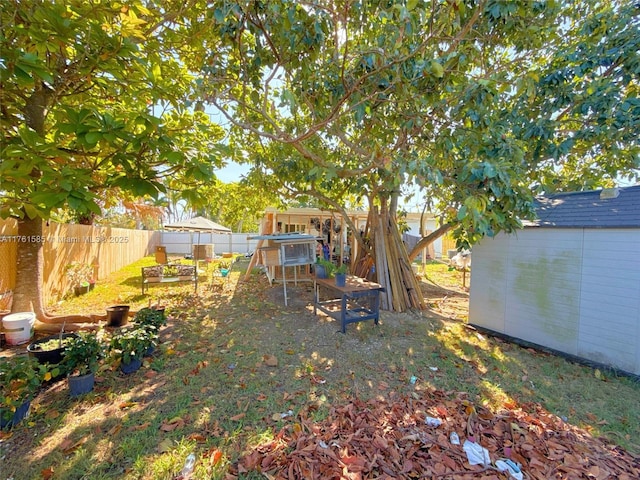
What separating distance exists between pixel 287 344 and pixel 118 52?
4209 millimetres

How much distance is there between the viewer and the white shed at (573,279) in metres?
3.62

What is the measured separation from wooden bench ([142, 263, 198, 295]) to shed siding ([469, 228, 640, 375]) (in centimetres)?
729

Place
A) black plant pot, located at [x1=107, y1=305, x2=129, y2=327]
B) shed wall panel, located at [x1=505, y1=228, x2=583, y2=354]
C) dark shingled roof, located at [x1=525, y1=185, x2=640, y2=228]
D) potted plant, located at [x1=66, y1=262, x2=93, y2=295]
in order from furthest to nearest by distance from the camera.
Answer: potted plant, located at [x1=66, y1=262, x2=93, y2=295]
black plant pot, located at [x1=107, y1=305, x2=129, y2=327]
shed wall panel, located at [x1=505, y1=228, x2=583, y2=354]
dark shingled roof, located at [x1=525, y1=185, x2=640, y2=228]

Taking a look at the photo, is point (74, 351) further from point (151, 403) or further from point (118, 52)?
point (118, 52)

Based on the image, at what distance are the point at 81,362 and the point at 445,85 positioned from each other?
5358 mm

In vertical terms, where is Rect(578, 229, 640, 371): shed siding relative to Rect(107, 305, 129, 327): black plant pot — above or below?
above

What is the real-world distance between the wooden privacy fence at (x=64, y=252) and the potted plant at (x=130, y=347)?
2691mm

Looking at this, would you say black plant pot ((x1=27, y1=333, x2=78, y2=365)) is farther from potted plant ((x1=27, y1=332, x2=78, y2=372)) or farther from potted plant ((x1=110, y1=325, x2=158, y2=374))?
potted plant ((x1=110, y1=325, x2=158, y2=374))

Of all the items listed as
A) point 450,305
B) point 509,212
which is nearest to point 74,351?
point 509,212

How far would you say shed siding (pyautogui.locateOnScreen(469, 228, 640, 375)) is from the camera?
3.61 meters

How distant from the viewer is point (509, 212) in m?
3.11

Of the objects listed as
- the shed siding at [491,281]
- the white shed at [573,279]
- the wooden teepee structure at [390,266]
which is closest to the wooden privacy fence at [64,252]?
the wooden teepee structure at [390,266]

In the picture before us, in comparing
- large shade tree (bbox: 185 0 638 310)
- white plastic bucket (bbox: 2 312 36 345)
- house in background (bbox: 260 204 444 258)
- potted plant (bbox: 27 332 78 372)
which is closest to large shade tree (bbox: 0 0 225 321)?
large shade tree (bbox: 185 0 638 310)

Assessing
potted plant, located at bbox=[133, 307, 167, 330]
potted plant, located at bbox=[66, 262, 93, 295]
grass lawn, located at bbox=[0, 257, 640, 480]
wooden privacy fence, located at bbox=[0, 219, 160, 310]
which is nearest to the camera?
grass lawn, located at bbox=[0, 257, 640, 480]
